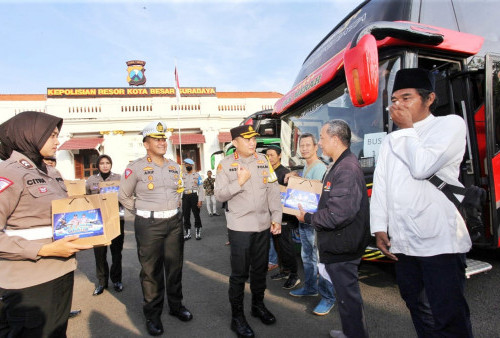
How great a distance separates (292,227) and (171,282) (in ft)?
6.15

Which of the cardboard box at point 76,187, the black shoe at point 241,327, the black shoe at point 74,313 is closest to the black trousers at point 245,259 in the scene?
the black shoe at point 241,327

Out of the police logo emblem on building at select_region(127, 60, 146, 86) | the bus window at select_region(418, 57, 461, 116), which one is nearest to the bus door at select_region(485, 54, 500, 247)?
the bus window at select_region(418, 57, 461, 116)

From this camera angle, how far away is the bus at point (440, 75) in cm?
293

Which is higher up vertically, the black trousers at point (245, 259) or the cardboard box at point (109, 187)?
the cardboard box at point (109, 187)

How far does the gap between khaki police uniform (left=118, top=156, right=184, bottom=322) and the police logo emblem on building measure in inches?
907

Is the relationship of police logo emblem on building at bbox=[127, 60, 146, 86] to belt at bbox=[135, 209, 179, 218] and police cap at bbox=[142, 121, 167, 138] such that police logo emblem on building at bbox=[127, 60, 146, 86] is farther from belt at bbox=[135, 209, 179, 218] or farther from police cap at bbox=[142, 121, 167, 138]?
belt at bbox=[135, 209, 179, 218]

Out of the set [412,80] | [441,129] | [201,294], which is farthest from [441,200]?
[201,294]

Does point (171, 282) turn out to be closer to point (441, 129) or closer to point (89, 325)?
point (89, 325)

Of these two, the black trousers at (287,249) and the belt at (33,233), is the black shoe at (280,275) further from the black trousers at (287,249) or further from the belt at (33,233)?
the belt at (33,233)

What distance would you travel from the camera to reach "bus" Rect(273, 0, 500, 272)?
2.93m

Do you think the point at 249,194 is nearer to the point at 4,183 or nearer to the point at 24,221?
the point at 24,221

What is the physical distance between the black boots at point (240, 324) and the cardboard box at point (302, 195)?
115cm

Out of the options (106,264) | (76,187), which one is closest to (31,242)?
(76,187)

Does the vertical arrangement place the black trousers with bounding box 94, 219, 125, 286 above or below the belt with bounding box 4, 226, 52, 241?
below
